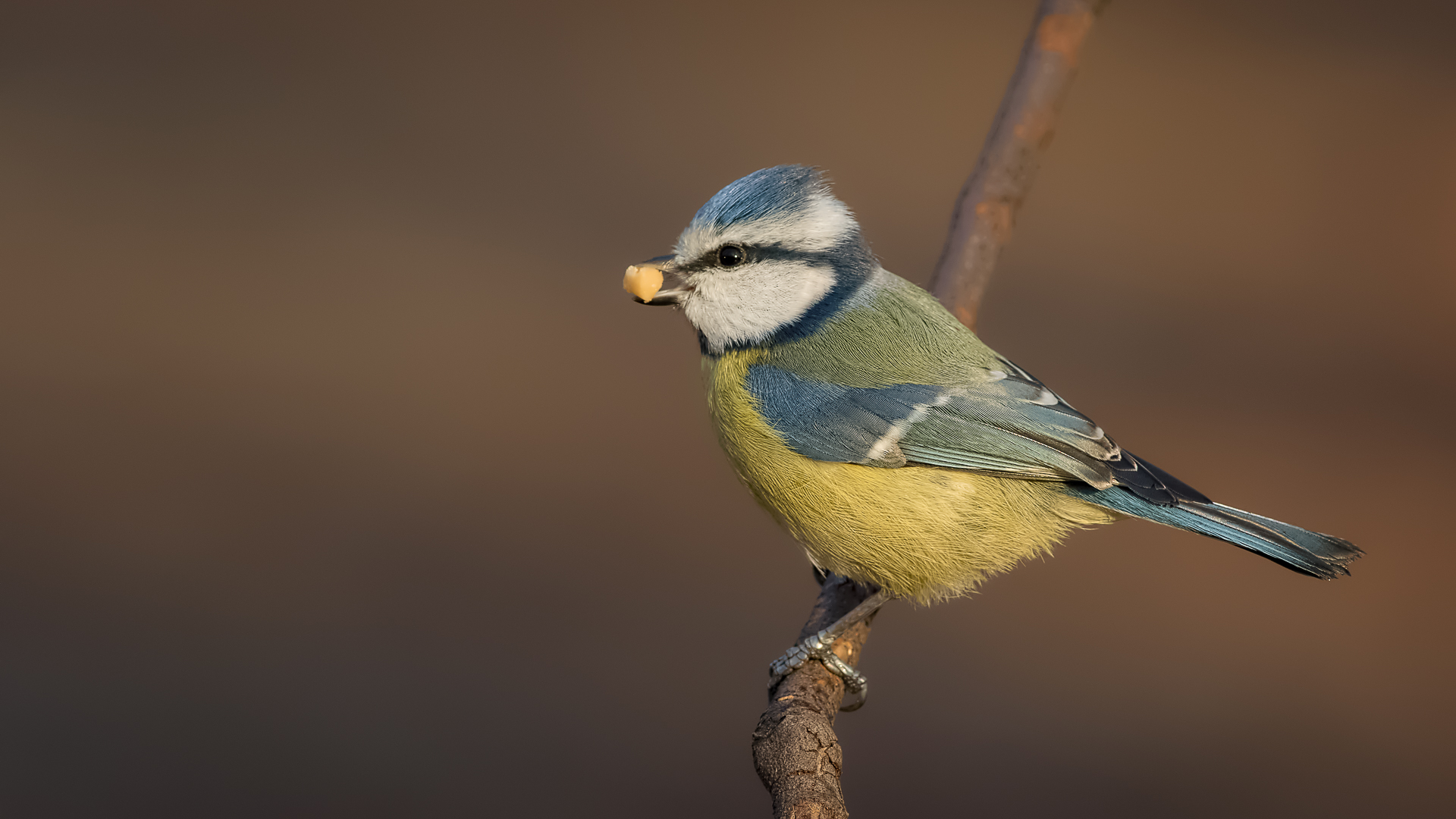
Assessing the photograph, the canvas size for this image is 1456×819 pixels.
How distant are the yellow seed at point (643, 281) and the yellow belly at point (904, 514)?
6.9 inches

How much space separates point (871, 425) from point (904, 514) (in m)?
0.11

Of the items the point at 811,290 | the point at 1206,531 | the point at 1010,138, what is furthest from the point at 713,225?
the point at 1206,531

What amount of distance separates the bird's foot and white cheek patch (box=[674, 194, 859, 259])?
0.49 m

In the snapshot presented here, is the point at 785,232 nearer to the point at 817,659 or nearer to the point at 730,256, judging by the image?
the point at 730,256

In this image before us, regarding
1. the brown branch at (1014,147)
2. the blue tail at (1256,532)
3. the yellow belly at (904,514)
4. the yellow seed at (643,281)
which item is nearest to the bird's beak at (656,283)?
the yellow seed at (643,281)

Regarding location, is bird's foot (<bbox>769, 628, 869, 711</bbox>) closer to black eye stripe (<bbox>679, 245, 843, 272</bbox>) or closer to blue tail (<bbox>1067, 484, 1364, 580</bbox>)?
blue tail (<bbox>1067, 484, 1364, 580</bbox>)

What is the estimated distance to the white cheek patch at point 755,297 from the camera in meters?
1.26

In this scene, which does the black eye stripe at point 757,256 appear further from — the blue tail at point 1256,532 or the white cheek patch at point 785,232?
the blue tail at point 1256,532

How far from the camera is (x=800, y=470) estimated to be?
1179 millimetres

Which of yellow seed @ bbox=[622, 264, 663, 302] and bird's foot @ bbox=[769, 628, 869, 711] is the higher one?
yellow seed @ bbox=[622, 264, 663, 302]

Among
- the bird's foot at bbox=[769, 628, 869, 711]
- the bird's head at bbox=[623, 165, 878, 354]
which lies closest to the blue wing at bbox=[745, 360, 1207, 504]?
the bird's head at bbox=[623, 165, 878, 354]

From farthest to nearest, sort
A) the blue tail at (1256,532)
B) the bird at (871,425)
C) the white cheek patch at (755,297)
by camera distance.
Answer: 1. the white cheek patch at (755,297)
2. the bird at (871,425)
3. the blue tail at (1256,532)

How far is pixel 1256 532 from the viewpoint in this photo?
1.07m

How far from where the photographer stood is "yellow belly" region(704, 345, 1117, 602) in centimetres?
116
